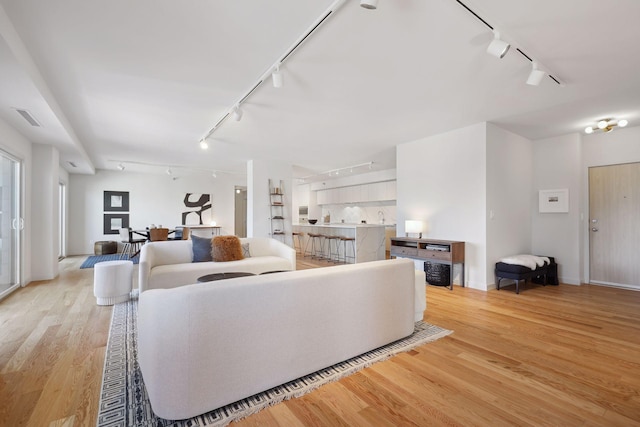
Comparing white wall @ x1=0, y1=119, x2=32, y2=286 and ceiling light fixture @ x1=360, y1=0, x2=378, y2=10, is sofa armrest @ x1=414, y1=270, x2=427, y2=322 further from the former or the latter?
white wall @ x1=0, y1=119, x2=32, y2=286

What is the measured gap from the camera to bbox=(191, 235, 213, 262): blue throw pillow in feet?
14.3

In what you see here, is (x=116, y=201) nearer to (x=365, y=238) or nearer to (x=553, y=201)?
(x=365, y=238)

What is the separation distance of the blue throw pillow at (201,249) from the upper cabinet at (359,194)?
18.8 ft

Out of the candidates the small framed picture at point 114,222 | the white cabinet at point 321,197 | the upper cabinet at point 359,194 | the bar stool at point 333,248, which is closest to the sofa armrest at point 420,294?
the bar stool at point 333,248

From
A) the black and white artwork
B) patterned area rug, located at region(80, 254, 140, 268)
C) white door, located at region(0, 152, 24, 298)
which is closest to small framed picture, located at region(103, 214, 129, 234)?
patterned area rug, located at region(80, 254, 140, 268)

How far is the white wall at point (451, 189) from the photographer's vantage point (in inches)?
182

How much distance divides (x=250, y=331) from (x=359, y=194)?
8.23 m

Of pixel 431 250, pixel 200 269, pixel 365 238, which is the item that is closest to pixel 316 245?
pixel 365 238

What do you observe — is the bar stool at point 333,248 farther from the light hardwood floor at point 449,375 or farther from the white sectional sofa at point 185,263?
the light hardwood floor at point 449,375

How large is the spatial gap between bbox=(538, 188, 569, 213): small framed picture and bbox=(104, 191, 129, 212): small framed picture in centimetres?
1065

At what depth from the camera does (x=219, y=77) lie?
3.14 meters

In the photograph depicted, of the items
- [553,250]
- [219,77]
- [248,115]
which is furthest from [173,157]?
[553,250]

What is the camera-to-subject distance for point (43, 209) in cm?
515

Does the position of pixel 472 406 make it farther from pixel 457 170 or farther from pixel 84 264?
pixel 84 264
